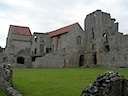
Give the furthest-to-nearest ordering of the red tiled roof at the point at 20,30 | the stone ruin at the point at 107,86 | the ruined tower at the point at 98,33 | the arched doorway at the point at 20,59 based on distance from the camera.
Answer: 1. the red tiled roof at the point at 20,30
2. the arched doorway at the point at 20,59
3. the ruined tower at the point at 98,33
4. the stone ruin at the point at 107,86

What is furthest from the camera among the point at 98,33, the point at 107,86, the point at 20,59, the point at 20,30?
the point at 20,30

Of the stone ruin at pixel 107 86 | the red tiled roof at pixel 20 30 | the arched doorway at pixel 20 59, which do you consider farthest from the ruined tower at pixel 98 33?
the stone ruin at pixel 107 86

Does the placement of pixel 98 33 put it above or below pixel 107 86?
above

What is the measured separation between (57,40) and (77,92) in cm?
4776

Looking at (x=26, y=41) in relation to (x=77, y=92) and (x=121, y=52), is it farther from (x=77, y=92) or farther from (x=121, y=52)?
(x=77, y=92)

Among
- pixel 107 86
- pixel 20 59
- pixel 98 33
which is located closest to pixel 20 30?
pixel 20 59

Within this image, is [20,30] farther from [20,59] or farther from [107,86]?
[107,86]

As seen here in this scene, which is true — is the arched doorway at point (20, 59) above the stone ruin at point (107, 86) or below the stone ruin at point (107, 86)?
above

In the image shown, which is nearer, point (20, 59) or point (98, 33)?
point (98, 33)

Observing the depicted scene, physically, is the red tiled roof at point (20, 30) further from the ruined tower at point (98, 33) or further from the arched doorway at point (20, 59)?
the ruined tower at point (98, 33)

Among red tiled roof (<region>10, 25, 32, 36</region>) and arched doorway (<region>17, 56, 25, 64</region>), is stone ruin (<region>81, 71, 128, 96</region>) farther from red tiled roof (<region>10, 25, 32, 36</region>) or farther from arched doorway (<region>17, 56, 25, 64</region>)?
red tiled roof (<region>10, 25, 32, 36</region>)

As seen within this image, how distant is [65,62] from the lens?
188 feet

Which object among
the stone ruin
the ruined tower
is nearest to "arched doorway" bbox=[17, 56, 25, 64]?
the ruined tower

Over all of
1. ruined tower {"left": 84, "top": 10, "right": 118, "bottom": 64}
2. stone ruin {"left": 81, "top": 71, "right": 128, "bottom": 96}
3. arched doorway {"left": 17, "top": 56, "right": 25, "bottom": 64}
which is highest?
ruined tower {"left": 84, "top": 10, "right": 118, "bottom": 64}
